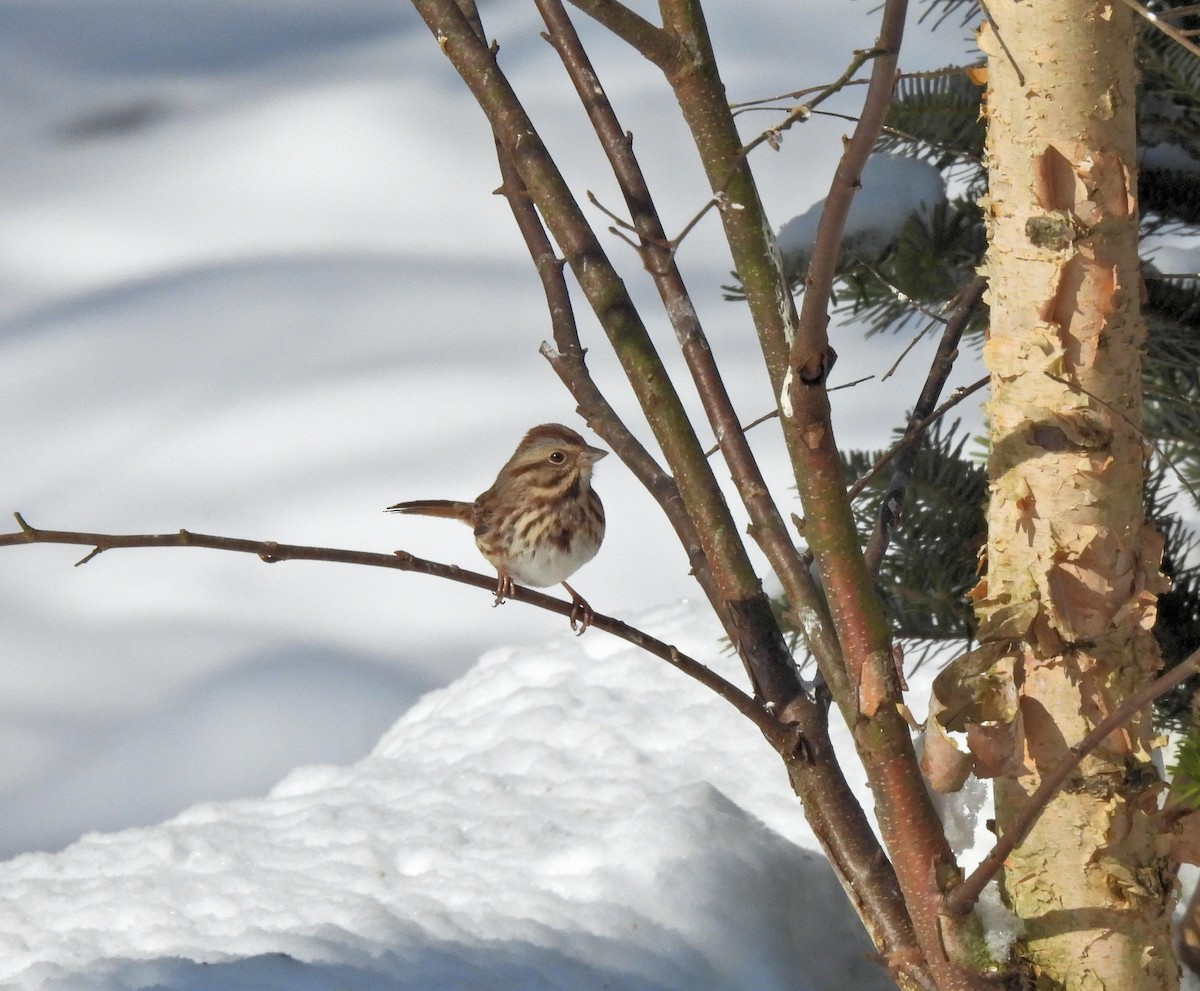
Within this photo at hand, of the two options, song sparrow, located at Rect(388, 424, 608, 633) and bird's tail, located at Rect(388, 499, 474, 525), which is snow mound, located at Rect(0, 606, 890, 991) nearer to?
song sparrow, located at Rect(388, 424, 608, 633)

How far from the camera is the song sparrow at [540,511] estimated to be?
1633 mm

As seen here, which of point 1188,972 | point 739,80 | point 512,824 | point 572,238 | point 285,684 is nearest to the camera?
point 572,238

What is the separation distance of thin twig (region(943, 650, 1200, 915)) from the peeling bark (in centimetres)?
10

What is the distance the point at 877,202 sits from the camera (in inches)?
69.0

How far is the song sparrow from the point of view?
1633 mm

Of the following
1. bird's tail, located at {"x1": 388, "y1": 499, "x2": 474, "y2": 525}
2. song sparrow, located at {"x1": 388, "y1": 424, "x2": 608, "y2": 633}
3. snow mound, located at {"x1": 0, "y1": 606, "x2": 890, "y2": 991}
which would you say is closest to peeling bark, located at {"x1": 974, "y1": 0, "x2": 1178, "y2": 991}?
snow mound, located at {"x1": 0, "y1": 606, "x2": 890, "y2": 991}

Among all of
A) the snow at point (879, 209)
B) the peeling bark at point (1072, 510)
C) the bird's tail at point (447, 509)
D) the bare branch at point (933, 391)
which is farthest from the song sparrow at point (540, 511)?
the peeling bark at point (1072, 510)

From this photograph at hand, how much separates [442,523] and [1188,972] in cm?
243

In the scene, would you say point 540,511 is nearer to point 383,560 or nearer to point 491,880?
point 491,880

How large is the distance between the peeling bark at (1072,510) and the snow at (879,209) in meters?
0.78

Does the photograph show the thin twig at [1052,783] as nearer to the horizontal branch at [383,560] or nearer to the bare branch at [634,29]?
the horizontal branch at [383,560]

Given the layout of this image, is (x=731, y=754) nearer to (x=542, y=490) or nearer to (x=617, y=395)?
(x=542, y=490)

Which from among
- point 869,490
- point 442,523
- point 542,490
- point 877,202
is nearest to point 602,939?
point 542,490

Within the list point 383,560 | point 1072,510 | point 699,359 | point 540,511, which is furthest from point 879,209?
point 383,560
